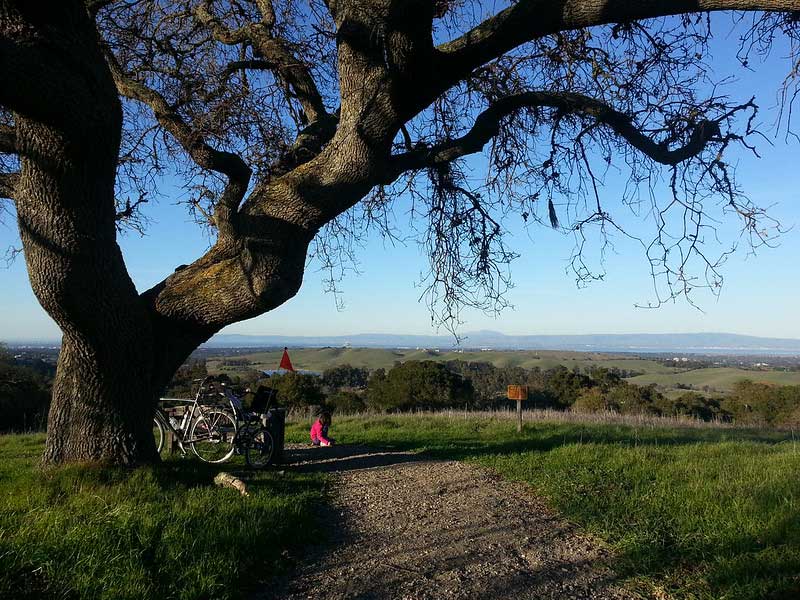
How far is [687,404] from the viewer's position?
29.8 metres

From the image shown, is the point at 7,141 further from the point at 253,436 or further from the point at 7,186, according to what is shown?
the point at 253,436

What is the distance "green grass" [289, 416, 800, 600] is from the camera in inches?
148

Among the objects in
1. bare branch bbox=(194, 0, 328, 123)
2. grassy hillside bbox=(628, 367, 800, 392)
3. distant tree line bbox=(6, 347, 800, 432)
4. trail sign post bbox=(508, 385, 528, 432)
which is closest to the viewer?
bare branch bbox=(194, 0, 328, 123)

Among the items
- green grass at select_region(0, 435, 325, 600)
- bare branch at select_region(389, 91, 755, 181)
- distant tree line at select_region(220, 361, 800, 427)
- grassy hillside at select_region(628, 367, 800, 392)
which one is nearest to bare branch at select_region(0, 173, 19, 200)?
green grass at select_region(0, 435, 325, 600)

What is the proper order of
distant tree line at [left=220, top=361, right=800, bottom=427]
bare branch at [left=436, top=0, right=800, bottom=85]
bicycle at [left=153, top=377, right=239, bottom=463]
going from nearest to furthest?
bare branch at [left=436, top=0, right=800, bottom=85], bicycle at [left=153, top=377, right=239, bottom=463], distant tree line at [left=220, top=361, right=800, bottom=427]

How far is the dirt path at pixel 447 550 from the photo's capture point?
3639 mm

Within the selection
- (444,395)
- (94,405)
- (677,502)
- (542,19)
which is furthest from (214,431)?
(444,395)

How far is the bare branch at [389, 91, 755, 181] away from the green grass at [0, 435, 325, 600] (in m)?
3.76

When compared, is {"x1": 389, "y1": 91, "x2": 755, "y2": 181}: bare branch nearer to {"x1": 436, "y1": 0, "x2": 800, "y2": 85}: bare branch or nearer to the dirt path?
{"x1": 436, "y1": 0, "x2": 800, "y2": 85}: bare branch

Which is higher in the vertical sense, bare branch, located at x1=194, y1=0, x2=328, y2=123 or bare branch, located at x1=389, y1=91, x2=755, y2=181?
bare branch, located at x1=194, y1=0, x2=328, y2=123

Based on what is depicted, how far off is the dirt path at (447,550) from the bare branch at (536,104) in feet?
11.5

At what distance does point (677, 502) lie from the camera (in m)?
5.32

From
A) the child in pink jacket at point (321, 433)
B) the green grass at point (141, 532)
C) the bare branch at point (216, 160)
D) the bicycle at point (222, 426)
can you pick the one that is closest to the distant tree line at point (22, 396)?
the child in pink jacket at point (321, 433)

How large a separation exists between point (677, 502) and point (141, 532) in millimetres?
4483
